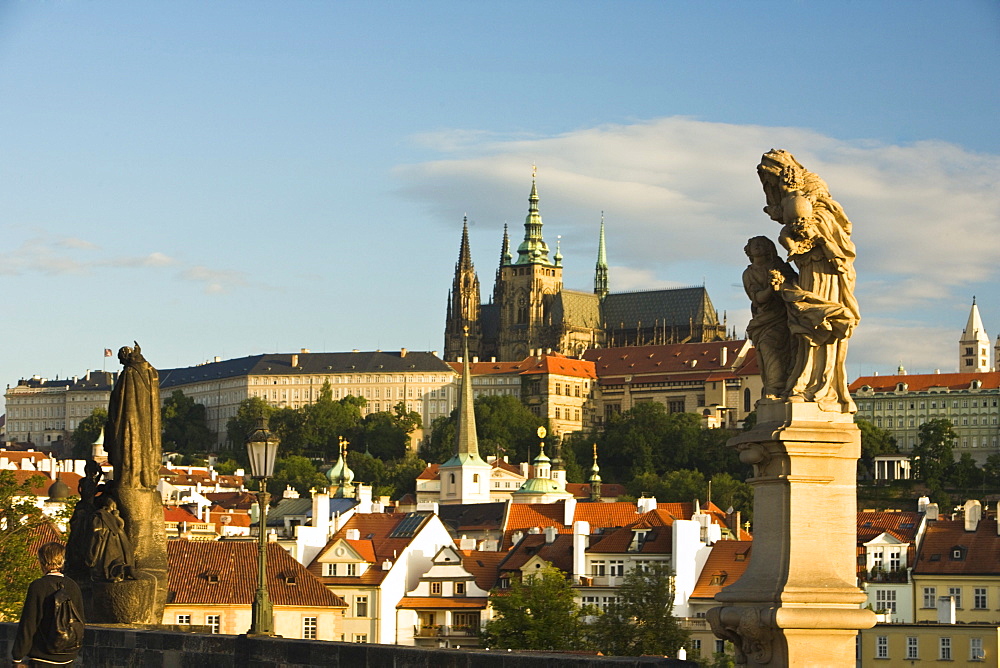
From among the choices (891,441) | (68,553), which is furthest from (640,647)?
(891,441)

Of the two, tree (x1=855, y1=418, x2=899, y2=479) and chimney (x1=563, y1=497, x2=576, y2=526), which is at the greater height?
tree (x1=855, y1=418, x2=899, y2=479)

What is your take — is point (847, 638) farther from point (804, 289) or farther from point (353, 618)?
point (353, 618)

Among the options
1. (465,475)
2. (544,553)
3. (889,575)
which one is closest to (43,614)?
(889,575)

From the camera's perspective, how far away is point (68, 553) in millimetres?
14547

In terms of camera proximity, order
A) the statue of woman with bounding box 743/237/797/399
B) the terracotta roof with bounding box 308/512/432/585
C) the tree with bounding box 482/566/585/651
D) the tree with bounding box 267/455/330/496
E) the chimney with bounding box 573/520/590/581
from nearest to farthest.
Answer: the statue of woman with bounding box 743/237/797/399
the tree with bounding box 482/566/585/651
the terracotta roof with bounding box 308/512/432/585
the chimney with bounding box 573/520/590/581
the tree with bounding box 267/455/330/496

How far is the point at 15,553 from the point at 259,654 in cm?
1239

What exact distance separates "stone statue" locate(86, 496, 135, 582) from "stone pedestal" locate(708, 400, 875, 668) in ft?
22.8

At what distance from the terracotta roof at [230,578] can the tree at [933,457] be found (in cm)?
11410

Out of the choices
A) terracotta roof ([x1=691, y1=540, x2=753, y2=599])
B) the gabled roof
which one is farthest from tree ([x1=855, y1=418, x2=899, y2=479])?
terracotta roof ([x1=691, y1=540, x2=753, y2=599])

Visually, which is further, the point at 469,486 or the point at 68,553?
the point at 469,486

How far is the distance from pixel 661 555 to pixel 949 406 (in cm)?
12737

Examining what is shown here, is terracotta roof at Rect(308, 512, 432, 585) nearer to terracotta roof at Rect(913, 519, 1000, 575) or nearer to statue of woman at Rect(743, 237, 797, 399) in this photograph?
terracotta roof at Rect(913, 519, 1000, 575)

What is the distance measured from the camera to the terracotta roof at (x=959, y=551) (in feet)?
213

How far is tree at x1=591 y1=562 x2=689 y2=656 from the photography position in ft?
194
